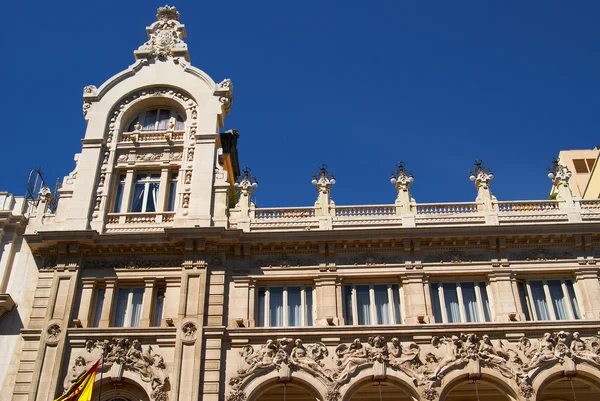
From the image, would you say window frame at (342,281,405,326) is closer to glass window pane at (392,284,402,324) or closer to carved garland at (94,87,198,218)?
glass window pane at (392,284,402,324)

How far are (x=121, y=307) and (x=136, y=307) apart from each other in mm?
640

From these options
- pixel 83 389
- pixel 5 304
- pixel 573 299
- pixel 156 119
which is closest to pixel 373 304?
pixel 573 299

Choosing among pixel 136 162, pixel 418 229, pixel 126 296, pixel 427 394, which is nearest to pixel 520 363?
pixel 427 394

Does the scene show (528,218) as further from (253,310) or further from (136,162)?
(136,162)

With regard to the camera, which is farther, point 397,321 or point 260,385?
point 397,321

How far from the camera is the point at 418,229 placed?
1147 inches

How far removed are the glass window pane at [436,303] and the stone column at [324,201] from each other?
4.93m

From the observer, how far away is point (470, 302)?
28.5 m

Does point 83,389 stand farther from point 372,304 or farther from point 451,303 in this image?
point 451,303

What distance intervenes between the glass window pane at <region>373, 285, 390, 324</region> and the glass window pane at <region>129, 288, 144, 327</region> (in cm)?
953

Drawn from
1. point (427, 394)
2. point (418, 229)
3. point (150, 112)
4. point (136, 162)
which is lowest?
point (427, 394)

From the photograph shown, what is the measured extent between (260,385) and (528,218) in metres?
13.2

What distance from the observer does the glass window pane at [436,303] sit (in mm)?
28078

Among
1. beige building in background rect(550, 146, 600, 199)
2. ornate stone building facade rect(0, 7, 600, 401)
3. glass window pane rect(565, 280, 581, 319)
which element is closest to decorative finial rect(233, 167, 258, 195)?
ornate stone building facade rect(0, 7, 600, 401)
